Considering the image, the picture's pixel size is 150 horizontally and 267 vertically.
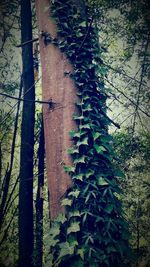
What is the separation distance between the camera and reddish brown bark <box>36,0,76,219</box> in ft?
10.3

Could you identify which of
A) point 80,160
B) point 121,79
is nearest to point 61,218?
point 80,160

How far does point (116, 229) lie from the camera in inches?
116

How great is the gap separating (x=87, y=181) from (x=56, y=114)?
86 centimetres

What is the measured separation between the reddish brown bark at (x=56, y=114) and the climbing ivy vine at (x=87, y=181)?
0.08m

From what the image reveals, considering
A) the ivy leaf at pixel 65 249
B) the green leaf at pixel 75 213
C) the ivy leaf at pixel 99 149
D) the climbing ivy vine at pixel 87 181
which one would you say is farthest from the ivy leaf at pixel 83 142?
the ivy leaf at pixel 65 249

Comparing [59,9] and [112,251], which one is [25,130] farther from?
[112,251]

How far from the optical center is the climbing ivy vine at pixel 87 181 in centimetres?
282

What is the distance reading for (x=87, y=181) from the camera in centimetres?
299

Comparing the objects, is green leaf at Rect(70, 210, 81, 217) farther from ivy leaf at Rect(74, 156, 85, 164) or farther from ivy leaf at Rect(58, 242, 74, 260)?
ivy leaf at Rect(74, 156, 85, 164)

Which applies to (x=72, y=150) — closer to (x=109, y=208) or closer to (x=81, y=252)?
(x=109, y=208)

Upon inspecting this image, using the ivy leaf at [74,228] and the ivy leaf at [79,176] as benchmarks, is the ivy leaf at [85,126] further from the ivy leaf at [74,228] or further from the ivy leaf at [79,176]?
the ivy leaf at [74,228]

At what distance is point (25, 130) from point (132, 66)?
12.1ft

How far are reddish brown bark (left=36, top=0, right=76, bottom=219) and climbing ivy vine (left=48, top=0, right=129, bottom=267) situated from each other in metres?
0.08

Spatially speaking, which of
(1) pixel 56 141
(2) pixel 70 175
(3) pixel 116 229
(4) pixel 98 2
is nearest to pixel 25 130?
(1) pixel 56 141
